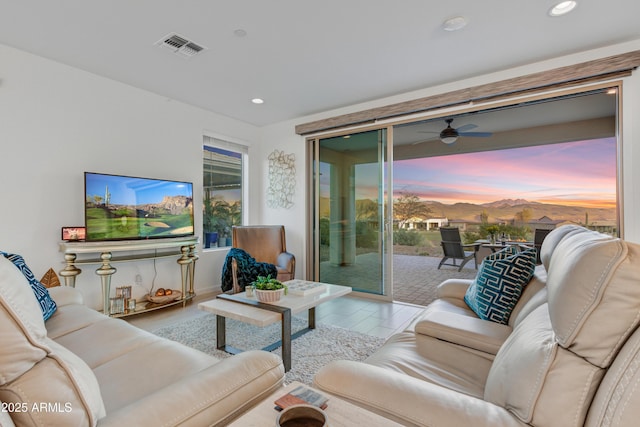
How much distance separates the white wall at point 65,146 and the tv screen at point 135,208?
0.22m

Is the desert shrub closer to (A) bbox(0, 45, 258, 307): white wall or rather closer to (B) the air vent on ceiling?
(A) bbox(0, 45, 258, 307): white wall

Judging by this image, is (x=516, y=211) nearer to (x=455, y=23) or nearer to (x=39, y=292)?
(x=455, y=23)

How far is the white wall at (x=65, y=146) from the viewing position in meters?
2.81

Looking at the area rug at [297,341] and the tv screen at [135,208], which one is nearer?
the area rug at [297,341]

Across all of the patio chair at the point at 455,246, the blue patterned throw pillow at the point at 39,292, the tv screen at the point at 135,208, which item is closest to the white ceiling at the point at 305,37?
the tv screen at the point at 135,208

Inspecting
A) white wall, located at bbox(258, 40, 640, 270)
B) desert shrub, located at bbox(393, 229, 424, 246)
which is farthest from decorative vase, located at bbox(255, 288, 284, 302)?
desert shrub, located at bbox(393, 229, 424, 246)

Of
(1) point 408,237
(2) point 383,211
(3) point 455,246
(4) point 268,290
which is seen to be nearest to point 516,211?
(3) point 455,246

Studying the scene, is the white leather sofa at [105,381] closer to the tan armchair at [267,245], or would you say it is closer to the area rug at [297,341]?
the area rug at [297,341]

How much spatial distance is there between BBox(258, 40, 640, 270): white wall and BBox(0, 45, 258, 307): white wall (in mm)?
1667

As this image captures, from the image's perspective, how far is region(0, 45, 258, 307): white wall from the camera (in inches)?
111

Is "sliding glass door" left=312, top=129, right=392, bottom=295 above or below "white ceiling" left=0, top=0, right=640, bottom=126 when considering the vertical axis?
below

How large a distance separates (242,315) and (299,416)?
154 centimetres

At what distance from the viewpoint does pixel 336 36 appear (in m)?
2.59

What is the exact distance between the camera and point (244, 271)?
356 centimetres
